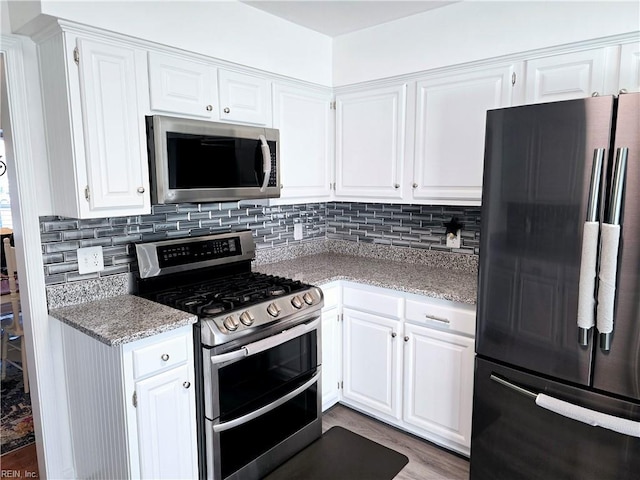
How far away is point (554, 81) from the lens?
6.84ft

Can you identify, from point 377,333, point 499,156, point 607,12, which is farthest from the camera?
point 377,333

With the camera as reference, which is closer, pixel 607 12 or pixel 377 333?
pixel 607 12

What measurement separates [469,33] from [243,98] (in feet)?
4.18

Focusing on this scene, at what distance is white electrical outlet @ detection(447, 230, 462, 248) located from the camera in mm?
2707

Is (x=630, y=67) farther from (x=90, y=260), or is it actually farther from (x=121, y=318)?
(x=90, y=260)

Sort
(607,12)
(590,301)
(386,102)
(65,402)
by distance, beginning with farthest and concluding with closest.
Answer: (386,102) < (65,402) < (607,12) < (590,301)

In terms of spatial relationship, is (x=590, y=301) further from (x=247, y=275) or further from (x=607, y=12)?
(x=247, y=275)

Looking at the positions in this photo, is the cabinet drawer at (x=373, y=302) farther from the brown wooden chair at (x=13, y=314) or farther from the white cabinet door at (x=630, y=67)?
the brown wooden chair at (x=13, y=314)

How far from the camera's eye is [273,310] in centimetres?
207

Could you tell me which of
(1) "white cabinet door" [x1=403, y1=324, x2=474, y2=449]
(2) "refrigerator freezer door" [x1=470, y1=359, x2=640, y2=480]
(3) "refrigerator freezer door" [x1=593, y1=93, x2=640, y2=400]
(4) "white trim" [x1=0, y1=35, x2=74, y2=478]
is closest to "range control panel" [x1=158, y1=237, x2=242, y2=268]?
(4) "white trim" [x1=0, y1=35, x2=74, y2=478]

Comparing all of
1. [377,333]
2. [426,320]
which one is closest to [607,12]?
[426,320]

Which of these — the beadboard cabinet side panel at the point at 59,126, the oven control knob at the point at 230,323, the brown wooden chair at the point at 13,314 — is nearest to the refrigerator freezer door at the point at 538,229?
the oven control knob at the point at 230,323

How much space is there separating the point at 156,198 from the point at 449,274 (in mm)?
1713

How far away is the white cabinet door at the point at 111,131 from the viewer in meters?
1.78
